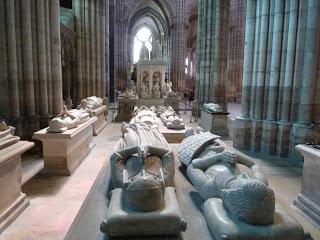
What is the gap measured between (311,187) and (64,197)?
3534 mm

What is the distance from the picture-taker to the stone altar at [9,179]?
3.32 meters

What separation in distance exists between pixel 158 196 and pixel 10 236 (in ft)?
6.88

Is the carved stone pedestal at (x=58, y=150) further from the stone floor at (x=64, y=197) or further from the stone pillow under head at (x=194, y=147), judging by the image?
the stone pillow under head at (x=194, y=147)

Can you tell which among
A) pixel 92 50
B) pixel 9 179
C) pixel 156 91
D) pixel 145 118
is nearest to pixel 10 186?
pixel 9 179

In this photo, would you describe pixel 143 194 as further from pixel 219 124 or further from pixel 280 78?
pixel 219 124

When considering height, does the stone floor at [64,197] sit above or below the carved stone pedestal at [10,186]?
below

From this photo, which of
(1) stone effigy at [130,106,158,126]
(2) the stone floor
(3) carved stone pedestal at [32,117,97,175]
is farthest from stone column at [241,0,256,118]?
(3) carved stone pedestal at [32,117,97,175]

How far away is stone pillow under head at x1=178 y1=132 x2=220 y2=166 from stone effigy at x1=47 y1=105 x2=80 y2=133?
2.77 meters

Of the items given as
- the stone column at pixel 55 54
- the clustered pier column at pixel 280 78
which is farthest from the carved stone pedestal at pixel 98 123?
the clustered pier column at pixel 280 78

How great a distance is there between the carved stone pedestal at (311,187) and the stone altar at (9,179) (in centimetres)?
376

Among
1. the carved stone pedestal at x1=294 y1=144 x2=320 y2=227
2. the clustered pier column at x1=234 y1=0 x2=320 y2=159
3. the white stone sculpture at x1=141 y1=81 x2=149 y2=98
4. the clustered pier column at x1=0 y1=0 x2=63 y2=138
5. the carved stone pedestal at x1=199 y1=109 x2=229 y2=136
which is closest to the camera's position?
the carved stone pedestal at x1=294 y1=144 x2=320 y2=227

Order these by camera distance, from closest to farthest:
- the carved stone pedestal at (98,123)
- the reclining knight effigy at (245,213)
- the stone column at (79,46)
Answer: the reclining knight effigy at (245,213) → the carved stone pedestal at (98,123) → the stone column at (79,46)

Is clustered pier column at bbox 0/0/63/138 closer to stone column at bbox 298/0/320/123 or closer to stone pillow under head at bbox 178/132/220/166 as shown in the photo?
stone pillow under head at bbox 178/132/220/166

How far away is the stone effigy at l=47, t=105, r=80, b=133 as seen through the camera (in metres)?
5.21
